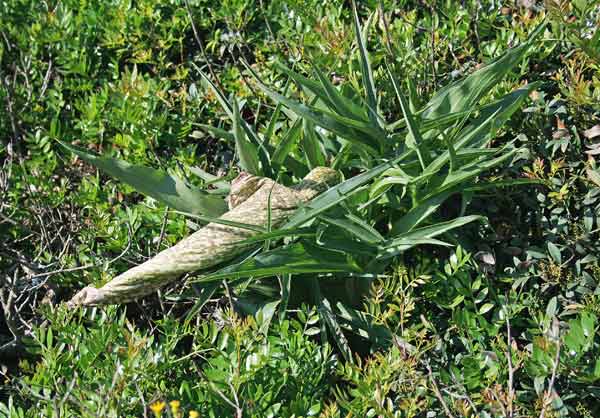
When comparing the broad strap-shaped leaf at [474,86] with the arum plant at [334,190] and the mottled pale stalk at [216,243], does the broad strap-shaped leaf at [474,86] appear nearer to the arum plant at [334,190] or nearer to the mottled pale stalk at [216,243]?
the arum plant at [334,190]

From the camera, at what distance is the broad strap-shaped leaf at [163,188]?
92.0 inches

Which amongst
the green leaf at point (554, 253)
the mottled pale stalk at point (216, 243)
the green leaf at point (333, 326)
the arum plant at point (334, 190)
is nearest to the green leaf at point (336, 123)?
the arum plant at point (334, 190)

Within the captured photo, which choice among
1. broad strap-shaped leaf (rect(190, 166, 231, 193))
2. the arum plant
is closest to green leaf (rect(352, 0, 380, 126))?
the arum plant

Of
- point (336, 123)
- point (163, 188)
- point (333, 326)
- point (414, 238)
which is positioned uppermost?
point (336, 123)

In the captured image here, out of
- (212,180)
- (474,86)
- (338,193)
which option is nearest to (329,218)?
(338,193)

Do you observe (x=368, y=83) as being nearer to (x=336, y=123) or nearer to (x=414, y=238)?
(x=336, y=123)

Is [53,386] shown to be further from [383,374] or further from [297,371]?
[383,374]

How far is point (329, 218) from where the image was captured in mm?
2145

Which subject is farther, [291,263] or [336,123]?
[336,123]

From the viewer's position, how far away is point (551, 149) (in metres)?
2.54

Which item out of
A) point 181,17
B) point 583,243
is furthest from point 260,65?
point 583,243

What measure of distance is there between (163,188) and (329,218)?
0.53m

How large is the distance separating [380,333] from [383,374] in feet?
1.06

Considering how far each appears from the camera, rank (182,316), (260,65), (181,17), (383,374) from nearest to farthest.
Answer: (383,374), (182,316), (260,65), (181,17)
